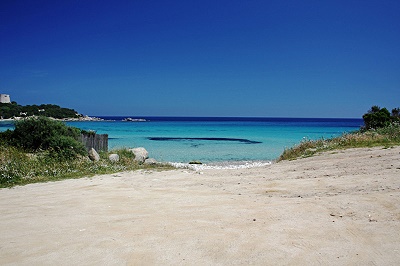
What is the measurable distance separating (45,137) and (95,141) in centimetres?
290

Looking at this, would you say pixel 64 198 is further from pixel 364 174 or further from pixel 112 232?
pixel 364 174

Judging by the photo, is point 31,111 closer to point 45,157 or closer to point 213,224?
point 45,157

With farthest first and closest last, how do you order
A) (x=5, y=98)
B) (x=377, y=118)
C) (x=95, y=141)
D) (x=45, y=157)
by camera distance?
(x=5, y=98), (x=377, y=118), (x=95, y=141), (x=45, y=157)

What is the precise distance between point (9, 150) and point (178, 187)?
9350mm

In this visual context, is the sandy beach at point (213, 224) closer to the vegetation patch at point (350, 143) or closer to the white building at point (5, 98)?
the vegetation patch at point (350, 143)

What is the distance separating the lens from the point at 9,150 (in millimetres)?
13469

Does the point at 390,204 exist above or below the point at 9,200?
above

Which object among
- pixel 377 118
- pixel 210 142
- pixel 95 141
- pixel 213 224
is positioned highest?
pixel 377 118

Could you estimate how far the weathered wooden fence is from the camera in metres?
16.8

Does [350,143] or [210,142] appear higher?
[350,143]

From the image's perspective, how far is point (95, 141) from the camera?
1756cm

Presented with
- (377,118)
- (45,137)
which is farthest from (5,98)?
(377,118)

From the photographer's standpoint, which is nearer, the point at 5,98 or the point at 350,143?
the point at 350,143

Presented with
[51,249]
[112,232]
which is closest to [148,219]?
[112,232]
